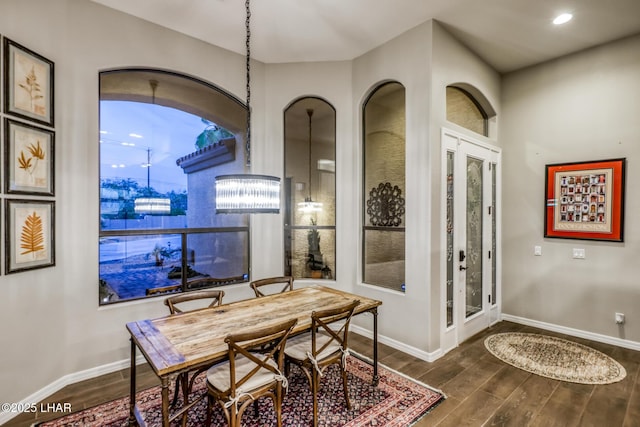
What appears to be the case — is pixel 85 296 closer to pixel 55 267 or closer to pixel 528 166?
pixel 55 267

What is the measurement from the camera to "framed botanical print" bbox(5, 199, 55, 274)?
2.37 meters

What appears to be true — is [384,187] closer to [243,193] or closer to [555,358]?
[243,193]

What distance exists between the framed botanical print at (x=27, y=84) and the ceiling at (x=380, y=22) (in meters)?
0.93

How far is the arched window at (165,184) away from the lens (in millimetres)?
3152

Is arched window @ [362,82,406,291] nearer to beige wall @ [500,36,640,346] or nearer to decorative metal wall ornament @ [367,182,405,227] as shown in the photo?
decorative metal wall ornament @ [367,182,405,227]

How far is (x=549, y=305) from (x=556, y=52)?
322 centimetres

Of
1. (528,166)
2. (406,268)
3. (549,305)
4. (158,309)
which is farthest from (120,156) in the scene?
(549,305)

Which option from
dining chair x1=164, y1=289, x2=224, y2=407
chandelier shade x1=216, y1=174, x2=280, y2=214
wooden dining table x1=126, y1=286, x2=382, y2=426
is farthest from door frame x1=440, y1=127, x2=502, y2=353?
dining chair x1=164, y1=289, x2=224, y2=407

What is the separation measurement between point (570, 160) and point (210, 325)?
4.54 meters

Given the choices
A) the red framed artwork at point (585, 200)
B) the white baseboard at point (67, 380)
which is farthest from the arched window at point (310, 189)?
the red framed artwork at point (585, 200)

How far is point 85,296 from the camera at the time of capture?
2914mm

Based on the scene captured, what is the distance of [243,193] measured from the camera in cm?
228

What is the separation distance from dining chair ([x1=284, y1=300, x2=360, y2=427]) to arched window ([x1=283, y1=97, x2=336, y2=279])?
5.82ft

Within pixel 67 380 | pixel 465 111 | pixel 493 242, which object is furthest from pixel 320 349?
pixel 465 111
